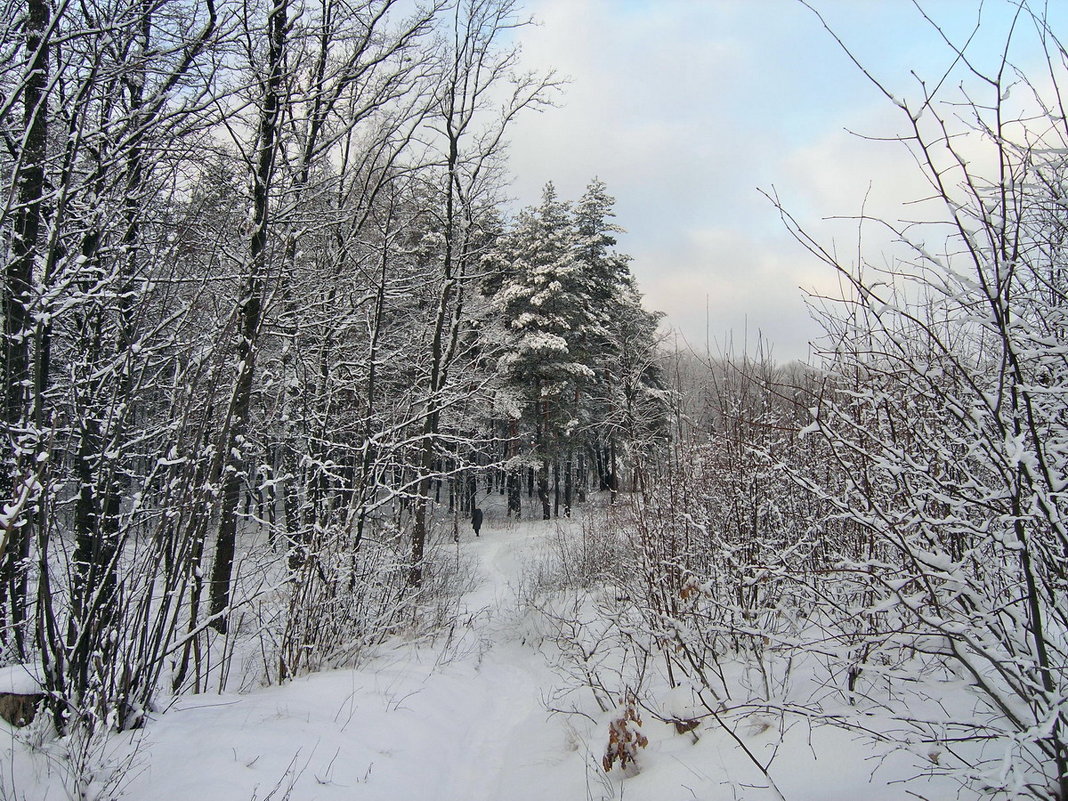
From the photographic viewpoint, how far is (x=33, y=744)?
2.76 m

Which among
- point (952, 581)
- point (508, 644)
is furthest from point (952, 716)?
point (508, 644)

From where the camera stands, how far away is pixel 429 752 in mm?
4562

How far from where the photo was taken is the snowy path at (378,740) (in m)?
3.25

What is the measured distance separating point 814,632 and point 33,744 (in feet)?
15.6

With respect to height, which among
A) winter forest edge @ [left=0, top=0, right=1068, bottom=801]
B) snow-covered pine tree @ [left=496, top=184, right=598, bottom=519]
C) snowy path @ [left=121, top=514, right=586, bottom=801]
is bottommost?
snowy path @ [left=121, top=514, right=586, bottom=801]

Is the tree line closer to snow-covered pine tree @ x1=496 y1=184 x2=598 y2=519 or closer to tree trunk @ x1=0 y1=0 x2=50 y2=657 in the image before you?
tree trunk @ x1=0 y1=0 x2=50 y2=657

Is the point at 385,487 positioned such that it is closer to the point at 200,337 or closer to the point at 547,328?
the point at 200,337

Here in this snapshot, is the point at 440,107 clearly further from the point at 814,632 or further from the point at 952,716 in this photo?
the point at 952,716

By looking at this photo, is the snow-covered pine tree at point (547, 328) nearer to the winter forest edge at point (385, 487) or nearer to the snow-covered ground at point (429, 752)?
the winter forest edge at point (385, 487)

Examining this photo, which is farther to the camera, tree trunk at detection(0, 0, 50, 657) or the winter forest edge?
tree trunk at detection(0, 0, 50, 657)

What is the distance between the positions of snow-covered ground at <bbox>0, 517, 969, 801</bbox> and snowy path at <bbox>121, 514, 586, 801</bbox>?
0.04 ft

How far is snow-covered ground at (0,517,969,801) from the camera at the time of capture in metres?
2.84

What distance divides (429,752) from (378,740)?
48 centimetres

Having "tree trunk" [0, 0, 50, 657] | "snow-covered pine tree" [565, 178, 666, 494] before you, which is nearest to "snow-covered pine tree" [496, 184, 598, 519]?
"snow-covered pine tree" [565, 178, 666, 494]
